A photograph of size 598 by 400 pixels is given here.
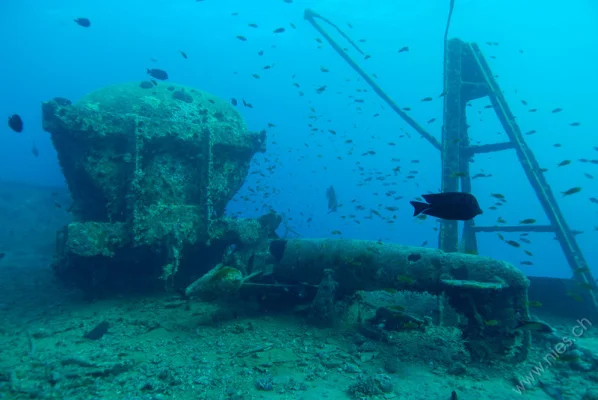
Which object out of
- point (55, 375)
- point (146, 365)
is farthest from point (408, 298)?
point (55, 375)

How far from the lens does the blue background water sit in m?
56.5

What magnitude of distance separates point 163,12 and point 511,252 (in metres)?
112

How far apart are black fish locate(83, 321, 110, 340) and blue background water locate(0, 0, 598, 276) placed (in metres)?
8.50

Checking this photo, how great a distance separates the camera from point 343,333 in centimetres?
673

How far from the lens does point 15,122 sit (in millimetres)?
7305

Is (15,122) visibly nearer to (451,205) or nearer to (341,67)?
(451,205)

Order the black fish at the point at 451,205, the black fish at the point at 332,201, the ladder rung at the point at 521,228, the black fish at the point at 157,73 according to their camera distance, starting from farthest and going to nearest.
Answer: the black fish at the point at 332,201
the ladder rung at the point at 521,228
the black fish at the point at 157,73
the black fish at the point at 451,205

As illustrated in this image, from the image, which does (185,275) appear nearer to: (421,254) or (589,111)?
(421,254)

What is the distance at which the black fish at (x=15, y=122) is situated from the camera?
7.07 metres

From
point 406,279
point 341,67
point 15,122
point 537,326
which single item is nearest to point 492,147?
point 406,279

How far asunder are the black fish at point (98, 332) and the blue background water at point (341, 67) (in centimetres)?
850

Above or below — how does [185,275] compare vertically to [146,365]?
above

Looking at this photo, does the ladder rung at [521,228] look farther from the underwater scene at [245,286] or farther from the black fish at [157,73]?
the black fish at [157,73]

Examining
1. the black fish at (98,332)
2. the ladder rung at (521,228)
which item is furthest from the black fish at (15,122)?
the ladder rung at (521,228)
